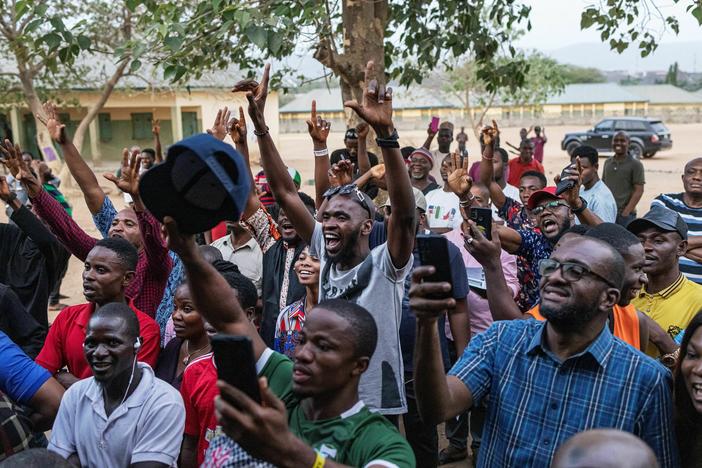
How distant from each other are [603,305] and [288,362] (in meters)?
1.06

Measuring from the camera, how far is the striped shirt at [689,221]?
4348 millimetres

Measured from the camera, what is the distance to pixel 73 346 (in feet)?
11.4

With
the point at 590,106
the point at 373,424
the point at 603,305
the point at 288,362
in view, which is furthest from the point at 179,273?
the point at 590,106

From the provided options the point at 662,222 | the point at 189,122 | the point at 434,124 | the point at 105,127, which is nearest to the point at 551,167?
the point at 189,122

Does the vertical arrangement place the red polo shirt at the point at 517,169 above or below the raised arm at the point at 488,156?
below

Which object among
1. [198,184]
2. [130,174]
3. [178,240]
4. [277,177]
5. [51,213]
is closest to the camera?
[198,184]

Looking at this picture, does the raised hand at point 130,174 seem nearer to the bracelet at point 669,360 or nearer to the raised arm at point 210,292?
the raised arm at point 210,292

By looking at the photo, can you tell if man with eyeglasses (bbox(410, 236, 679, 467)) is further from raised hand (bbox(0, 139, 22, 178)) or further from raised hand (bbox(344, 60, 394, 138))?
raised hand (bbox(0, 139, 22, 178))

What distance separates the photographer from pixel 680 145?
33.3m

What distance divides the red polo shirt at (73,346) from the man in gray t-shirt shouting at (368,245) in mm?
899

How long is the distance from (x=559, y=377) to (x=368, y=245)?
1.39 meters

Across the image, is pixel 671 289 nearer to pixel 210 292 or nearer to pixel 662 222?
pixel 662 222

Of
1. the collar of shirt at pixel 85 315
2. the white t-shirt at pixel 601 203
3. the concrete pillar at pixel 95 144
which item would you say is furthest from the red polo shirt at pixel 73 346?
the concrete pillar at pixel 95 144

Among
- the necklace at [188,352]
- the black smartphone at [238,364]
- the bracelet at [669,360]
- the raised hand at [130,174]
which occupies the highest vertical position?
the raised hand at [130,174]
